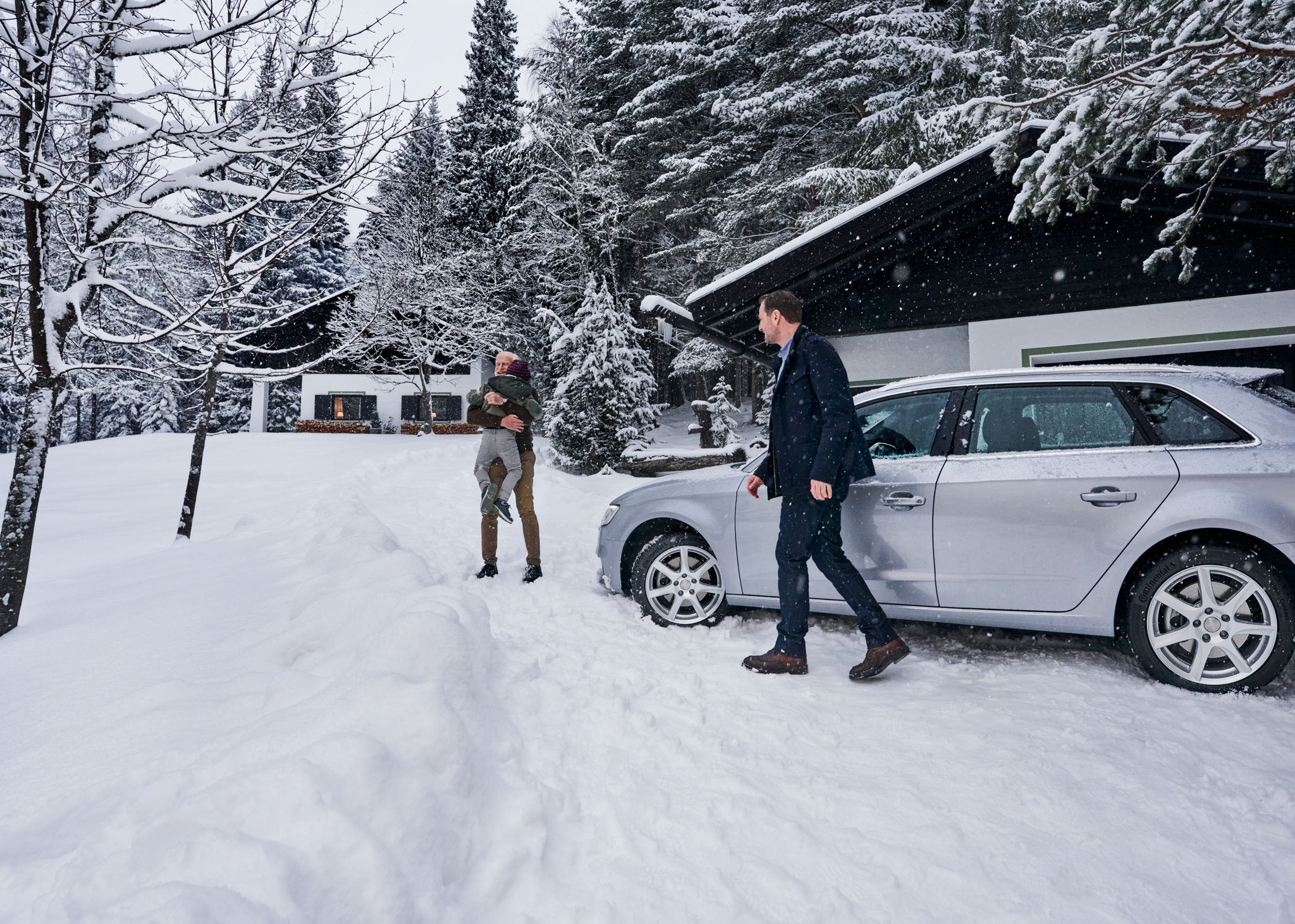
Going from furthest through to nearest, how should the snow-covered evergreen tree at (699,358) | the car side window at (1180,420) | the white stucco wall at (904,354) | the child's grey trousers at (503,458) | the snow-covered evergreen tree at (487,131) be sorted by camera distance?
the snow-covered evergreen tree at (487,131) < the snow-covered evergreen tree at (699,358) < the white stucco wall at (904,354) < the child's grey trousers at (503,458) < the car side window at (1180,420)

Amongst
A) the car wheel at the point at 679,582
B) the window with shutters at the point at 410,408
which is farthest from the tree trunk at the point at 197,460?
the window with shutters at the point at 410,408

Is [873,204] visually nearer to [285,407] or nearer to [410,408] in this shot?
[410,408]

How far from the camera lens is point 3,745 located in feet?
7.74

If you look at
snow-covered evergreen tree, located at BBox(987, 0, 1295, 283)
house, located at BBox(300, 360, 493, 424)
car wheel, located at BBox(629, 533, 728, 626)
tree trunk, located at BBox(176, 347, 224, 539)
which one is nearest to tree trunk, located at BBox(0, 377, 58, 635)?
car wheel, located at BBox(629, 533, 728, 626)

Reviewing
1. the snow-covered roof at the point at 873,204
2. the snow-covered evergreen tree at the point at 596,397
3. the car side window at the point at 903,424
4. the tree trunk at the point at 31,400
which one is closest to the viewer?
the car side window at the point at 903,424

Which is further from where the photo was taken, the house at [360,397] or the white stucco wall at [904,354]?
the house at [360,397]

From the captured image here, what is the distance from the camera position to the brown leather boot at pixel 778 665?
3471mm

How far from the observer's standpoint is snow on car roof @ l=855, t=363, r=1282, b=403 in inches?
130

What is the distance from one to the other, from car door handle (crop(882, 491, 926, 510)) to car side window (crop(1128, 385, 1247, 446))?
1158mm

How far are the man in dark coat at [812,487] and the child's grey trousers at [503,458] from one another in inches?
114

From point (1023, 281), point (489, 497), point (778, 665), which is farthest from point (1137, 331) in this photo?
point (489, 497)

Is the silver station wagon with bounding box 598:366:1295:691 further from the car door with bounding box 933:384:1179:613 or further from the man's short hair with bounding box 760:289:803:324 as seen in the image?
the man's short hair with bounding box 760:289:803:324

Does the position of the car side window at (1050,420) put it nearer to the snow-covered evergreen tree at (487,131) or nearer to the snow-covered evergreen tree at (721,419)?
the snow-covered evergreen tree at (721,419)

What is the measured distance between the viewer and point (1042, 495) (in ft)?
11.0
